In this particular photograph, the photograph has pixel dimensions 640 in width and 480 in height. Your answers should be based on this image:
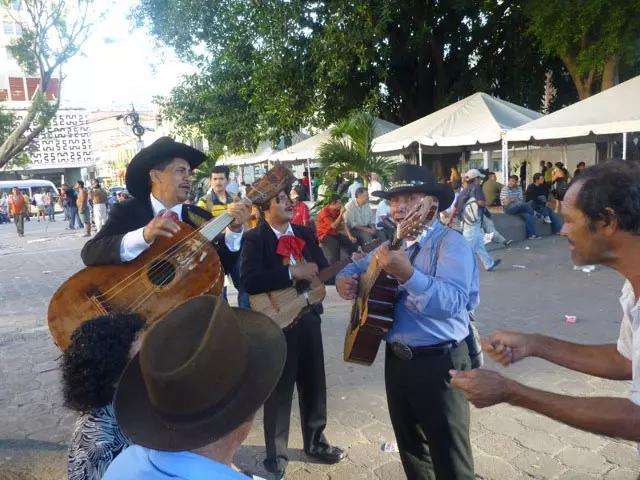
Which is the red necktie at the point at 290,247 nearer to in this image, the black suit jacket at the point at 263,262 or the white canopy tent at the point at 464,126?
the black suit jacket at the point at 263,262

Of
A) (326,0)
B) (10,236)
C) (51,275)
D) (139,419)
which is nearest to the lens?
(139,419)

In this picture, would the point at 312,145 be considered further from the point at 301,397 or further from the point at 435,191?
the point at 435,191

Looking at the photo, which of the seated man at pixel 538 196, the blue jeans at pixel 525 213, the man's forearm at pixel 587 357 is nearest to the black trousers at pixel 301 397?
the man's forearm at pixel 587 357

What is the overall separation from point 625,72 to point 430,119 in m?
7.67

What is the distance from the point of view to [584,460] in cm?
338

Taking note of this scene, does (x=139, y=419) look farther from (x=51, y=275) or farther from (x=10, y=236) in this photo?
(x=10, y=236)

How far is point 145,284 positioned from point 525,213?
11555 millimetres

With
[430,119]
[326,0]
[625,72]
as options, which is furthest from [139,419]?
[625,72]

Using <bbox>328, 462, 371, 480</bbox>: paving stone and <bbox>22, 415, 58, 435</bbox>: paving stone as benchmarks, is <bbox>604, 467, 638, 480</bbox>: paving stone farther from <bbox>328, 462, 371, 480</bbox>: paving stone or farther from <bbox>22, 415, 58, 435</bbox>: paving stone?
<bbox>22, 415, 58, 435</bbox>: paving stone

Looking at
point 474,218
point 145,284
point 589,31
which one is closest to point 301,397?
point 145,284

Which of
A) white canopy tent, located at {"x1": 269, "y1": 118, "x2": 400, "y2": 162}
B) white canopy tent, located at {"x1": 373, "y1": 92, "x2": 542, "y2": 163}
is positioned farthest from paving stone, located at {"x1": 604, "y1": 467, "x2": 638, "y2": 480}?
white canopy tent, located at {"x1": 269, "y1": 118, "x2": 400, "y2": 162}

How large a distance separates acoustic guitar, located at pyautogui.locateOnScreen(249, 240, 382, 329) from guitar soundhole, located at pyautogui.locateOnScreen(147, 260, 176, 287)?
0.74 meters

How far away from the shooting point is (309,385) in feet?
11.5

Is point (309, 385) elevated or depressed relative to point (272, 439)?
elevated
